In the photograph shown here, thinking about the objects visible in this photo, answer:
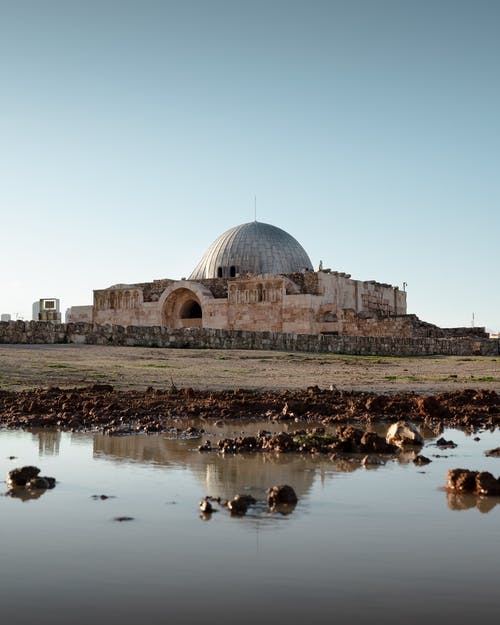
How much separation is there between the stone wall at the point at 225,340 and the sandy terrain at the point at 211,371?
1.66m

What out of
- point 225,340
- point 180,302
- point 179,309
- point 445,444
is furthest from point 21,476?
point 179,309

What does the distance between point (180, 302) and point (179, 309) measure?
19.4 inches

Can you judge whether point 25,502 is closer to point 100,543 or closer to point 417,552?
point 100,543

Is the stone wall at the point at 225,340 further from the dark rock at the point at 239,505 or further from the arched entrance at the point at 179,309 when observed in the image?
the dark rock at the point at 239,505

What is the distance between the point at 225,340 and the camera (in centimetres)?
2423

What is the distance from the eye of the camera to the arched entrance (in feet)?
141

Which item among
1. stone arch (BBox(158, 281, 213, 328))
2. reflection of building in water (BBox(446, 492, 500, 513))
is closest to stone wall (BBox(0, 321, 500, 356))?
stone arch (BBox(158, 281, 213, 328))

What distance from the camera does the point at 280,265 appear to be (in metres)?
47.7

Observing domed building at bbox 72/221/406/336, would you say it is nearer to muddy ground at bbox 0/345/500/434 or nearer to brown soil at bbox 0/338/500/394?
brown soil at bbox 0/338/500/394

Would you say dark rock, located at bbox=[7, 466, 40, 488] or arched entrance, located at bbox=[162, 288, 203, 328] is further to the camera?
arched entrance, located at bbox=[162, 288, 203, 328]

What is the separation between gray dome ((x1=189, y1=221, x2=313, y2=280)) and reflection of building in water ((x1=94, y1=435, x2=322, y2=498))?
134ft

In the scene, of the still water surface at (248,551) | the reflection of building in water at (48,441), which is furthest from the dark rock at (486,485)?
the reflection of building in water at (48,441)

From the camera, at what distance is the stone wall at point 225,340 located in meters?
20.3

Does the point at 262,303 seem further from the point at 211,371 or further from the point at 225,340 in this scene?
the point at 211,371
